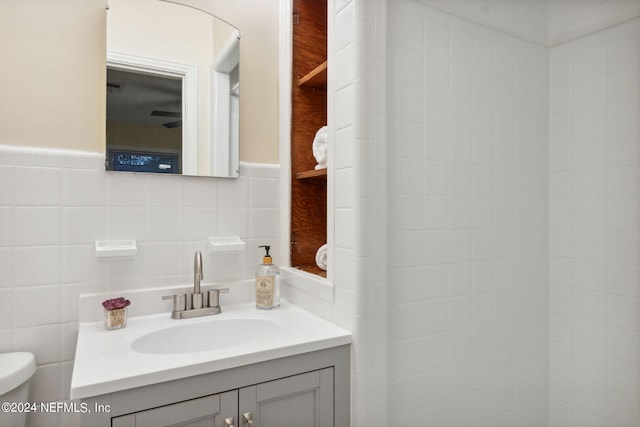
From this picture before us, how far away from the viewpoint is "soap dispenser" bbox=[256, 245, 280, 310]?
1384 millimetres

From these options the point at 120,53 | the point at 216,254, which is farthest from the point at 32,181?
the point at 216,254

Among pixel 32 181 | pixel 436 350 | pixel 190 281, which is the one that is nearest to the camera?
pixel 32 181

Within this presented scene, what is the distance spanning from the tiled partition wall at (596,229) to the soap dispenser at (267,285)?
1.16m

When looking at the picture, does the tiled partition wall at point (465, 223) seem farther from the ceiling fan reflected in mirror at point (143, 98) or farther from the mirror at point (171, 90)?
the ceiling fan reflected in mirror at point (143, 98)

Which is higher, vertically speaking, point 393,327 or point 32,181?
point 32,181

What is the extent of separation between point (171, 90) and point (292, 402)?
1.10 m

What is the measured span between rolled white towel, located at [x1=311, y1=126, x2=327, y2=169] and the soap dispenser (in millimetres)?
397

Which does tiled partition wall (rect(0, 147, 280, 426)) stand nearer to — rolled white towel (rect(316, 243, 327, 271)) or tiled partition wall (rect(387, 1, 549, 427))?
rolled white towel (rect(316, 243, 327, 271))

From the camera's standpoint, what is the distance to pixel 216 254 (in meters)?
1.42

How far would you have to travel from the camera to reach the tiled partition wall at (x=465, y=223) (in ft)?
3.94

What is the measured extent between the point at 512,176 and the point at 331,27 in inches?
34.9

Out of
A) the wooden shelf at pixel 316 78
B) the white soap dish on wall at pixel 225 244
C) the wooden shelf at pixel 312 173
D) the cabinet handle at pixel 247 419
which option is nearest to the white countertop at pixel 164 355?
the cabinet handle at pixel 247 419

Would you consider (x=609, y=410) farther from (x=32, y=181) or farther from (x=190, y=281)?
(x=32, y=181)

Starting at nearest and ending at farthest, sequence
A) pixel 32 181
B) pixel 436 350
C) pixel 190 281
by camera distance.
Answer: pixel 32 181 → pixel 436 350 → pixel 190 281
